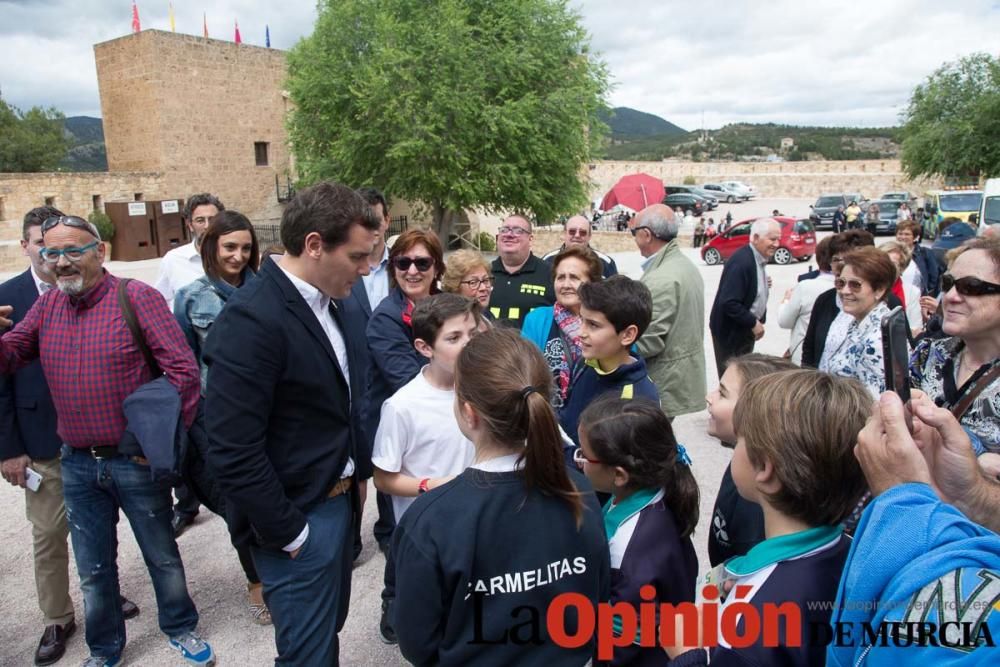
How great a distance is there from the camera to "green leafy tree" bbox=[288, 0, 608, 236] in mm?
20188

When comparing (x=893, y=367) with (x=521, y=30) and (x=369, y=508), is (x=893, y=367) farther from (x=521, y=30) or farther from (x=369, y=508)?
(x=521, y=30)

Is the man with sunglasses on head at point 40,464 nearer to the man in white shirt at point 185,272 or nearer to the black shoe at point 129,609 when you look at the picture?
the black shoe at point 129,609

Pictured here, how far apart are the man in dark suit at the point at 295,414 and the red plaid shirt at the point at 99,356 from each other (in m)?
0.89

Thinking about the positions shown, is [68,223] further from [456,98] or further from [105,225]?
[105,225]

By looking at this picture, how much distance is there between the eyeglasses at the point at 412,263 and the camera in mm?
3465

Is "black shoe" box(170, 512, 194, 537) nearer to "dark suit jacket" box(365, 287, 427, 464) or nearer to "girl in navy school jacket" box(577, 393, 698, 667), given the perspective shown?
"dark suit jacket" box(365, 287, 427, 464)

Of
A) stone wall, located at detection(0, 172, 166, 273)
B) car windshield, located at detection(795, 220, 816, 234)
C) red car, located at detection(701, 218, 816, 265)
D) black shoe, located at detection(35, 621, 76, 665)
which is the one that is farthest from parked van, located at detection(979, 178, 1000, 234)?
stone wall, located at detection(0, 172, 166, 273)

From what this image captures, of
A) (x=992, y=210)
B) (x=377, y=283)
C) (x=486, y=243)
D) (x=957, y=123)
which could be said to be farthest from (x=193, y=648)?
(x=957, y=123)

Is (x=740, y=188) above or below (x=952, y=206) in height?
above

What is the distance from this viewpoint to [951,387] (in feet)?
8.18

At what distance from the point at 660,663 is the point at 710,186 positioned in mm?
45968

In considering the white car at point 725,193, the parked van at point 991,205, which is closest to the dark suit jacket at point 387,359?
the parked van at point 991,205

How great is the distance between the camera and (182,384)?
275 centimetres

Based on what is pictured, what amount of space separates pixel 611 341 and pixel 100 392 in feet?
6.83
